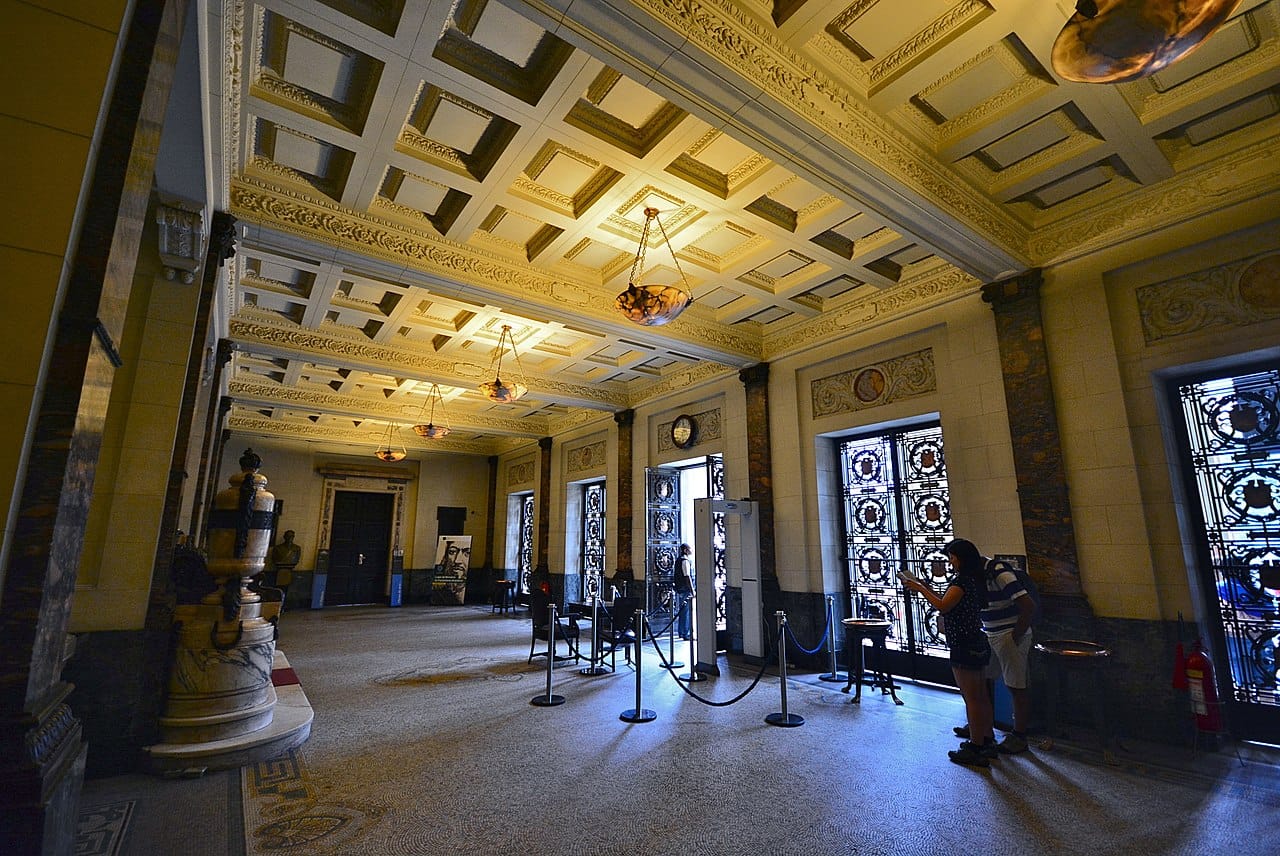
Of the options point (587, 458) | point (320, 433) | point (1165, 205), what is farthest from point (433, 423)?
point (1165, 205)

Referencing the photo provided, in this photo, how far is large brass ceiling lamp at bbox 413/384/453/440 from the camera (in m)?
10.6

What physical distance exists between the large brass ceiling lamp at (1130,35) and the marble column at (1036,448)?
10.3 feet

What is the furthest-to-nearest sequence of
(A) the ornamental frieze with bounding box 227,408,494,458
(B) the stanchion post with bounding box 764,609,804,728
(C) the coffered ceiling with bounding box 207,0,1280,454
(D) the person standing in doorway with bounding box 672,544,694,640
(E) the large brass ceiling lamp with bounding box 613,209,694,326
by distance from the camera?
1. (A) the ornamental frieze with bounding box 227,408,494,458
2. (D) the person standing in doorway with bounding box 672,544,694,640
3. (E) the large brass ceiling lamp with bounding box 613,209,694,326
4. (B) the stanchion post with bounding box 764,609,804,728
5. (C) the coffered ceiling with bounding box 207,0,1280,454

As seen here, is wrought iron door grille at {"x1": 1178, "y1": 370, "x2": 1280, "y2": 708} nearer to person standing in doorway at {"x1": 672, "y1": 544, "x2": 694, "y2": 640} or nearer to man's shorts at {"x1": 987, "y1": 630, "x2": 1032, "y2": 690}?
man's shorts at {"x1": 987, "y1": 630, "x2": 1032, "y2": 690}

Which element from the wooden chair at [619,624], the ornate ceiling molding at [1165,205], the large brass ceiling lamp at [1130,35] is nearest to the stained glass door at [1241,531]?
the ornate ceiling molding at [1165,205]

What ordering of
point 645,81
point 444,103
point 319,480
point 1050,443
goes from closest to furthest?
point 645,81 → point 444,103 → point 1050,443 → point 319,480

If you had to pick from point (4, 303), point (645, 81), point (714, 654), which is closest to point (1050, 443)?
point (714, 654)

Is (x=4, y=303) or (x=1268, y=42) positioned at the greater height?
(x=1268, y=42)

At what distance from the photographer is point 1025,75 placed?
392cm

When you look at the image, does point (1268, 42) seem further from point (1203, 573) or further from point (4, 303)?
point (4, 303)

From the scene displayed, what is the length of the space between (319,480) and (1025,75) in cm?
1550

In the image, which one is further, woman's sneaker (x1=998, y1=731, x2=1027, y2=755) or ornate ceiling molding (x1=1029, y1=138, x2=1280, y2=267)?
ornate ceiling molding (x1=1029, y1=138, x2=1280, y2=267)

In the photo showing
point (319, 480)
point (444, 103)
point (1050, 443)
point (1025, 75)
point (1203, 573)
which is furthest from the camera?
point (319, 480)

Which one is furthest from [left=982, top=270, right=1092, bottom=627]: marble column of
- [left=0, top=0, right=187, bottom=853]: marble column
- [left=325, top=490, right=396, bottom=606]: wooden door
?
[left=325, top=490, right=396, bottom=606]: wooden door
